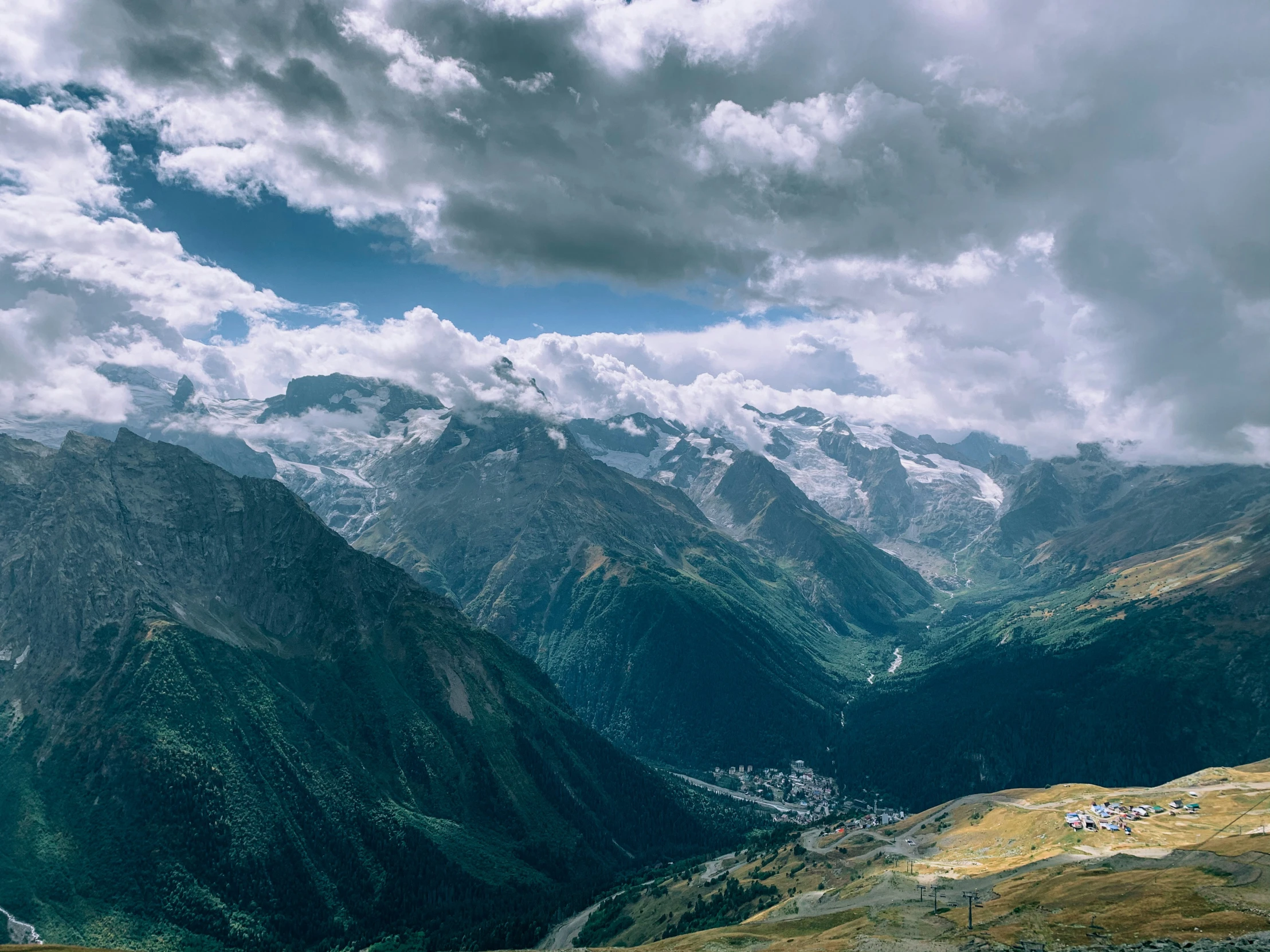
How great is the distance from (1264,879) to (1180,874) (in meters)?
14.7

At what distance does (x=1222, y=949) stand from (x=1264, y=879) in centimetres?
4292

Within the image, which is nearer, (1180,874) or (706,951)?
(1180,874)

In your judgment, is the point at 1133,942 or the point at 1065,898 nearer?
the point at 1133,942

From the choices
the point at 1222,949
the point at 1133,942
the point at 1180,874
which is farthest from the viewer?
the point at 1180,874

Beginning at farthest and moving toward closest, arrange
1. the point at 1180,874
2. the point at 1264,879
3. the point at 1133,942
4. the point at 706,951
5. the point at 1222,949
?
the point at 706,951
the point at 1180,874
the point at 1264,879
the point at 1133,942
the point at 1222,949

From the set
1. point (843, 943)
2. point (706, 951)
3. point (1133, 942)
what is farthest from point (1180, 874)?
point (706, 951)

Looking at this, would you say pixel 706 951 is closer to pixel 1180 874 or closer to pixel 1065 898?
pixel 1065 898

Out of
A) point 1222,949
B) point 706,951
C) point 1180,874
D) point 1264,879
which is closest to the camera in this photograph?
point 1222,949

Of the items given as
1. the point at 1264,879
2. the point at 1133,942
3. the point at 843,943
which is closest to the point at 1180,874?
the point at 1264,879

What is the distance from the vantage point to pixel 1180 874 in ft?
538

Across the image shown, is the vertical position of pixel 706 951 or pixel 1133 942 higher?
pixel 1133 942

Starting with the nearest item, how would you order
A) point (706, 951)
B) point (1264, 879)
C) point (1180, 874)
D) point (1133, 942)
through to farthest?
point (1133, 942) → point (1264, 879) → point (1180, 874) → point (706, 951)

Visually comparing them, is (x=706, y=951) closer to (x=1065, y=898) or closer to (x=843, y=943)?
(x=843, y=943)

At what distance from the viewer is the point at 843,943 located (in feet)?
550
